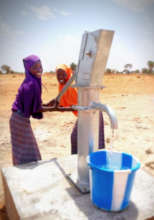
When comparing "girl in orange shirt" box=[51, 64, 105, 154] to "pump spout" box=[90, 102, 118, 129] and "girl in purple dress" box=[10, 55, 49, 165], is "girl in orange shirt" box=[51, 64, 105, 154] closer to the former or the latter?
"girl in purple dress" box=[10, 55, 49, 165]

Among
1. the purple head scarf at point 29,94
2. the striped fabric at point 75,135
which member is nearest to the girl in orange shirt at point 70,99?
the striped fabric at point 75,135

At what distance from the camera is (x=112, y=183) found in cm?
137

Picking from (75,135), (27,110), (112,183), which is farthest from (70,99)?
(112,183)

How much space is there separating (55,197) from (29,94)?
95 centimetres

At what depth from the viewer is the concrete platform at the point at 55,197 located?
145 centimetres

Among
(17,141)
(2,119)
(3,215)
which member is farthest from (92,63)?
(2,119)

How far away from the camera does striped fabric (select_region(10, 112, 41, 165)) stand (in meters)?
2.20

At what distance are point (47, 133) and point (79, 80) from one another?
114 inches

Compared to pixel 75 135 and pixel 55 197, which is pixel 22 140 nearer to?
pixel 75 135

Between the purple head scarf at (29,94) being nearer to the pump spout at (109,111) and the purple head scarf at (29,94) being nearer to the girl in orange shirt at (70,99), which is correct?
the girl in orange shirt at (70,99)

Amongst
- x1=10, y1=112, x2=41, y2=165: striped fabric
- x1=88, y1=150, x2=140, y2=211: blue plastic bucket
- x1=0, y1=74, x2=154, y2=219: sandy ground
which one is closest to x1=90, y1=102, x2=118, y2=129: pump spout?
x1=88, y1=150, x2=140, y2=211: blue plastic bucket

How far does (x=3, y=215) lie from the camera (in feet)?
7.12

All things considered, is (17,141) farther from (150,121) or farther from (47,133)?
(150,121)

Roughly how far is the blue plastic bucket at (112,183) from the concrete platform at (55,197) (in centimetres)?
7
